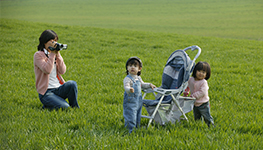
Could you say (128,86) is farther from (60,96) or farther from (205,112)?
(60,96)

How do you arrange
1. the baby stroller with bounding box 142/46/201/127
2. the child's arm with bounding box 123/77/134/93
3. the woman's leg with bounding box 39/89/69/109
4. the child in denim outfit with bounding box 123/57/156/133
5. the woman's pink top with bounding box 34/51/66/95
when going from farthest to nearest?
the woman's leg with bounding box 39/89/69/109, the woman's pink top with bounding box 34/51/66/95, the baby stroller with bounding box 142/46/201/127, the child in denim outfit with bounding box 123/57/156/133, the child's arm with bounding box 123/77/134/93

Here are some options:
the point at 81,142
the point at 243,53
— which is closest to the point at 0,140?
the point at 81,142

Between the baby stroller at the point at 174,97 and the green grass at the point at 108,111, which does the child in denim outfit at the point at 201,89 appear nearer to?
the baby stroller at the point at 174,97

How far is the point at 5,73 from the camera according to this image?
8.69 meters

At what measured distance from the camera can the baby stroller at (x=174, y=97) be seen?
15.2ft

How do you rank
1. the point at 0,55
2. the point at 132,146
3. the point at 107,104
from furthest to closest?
1. the point at 0,55
2. the point at 107,104
3. the point at 132,146

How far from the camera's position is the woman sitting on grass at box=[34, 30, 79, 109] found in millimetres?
5297

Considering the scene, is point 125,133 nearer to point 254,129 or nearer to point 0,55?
point 254,129

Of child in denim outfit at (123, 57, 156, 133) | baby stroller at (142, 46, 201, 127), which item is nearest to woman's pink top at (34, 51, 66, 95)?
child in denim outfit at (123, 57, 156, 133)

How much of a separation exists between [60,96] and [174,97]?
250cm

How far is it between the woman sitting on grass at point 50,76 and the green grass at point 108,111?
11.0 inches

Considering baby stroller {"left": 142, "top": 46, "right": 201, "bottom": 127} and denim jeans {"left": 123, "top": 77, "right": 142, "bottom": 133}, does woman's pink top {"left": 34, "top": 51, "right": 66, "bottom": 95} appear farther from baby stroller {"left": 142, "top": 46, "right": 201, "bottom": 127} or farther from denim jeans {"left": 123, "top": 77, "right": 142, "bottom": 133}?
baby stroller {"left": 142, "top": 46, "right": 201, "bottom": 127}

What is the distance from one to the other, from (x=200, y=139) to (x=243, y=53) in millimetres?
10912

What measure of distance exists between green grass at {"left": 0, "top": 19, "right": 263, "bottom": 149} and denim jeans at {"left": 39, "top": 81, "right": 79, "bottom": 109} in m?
0.23
